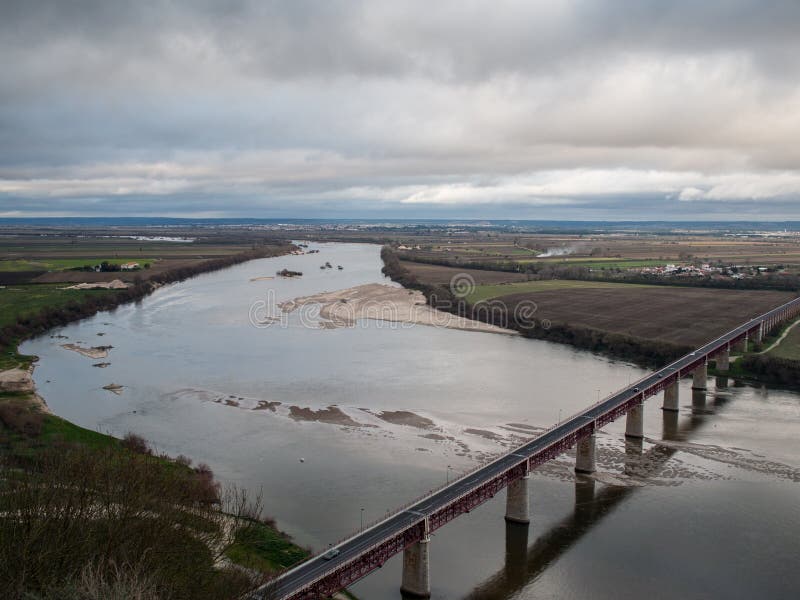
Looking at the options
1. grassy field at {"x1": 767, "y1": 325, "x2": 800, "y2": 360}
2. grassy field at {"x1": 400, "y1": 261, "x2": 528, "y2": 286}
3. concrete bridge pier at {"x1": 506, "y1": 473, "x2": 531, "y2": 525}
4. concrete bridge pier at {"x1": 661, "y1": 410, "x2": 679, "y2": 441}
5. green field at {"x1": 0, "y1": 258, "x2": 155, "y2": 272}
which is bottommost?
concrete bridge pier at {"x1": 661, "y1": 410, "x2": 679, "y2": 441}

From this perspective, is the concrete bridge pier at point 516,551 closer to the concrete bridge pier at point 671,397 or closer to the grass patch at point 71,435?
the grass patch at point 71,435

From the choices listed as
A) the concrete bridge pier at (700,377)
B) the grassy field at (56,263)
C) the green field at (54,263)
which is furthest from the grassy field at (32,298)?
the concrete bridge pier at (700,377)

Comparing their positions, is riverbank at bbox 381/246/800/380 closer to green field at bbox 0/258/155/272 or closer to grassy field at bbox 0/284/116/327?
grassy field at bbox 0/284/116/327

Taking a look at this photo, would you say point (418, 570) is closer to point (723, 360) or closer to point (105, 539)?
point (105, 539)

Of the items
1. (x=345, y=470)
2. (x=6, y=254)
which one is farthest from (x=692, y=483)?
(x=6, y=254)

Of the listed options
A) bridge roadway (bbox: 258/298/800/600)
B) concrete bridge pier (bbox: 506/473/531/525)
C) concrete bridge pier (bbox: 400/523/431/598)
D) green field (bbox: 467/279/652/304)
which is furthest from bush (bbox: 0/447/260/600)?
green field (bbox: 467/279/652/304)
